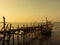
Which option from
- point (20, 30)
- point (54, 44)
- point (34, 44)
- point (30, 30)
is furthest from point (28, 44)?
point (30, 30)

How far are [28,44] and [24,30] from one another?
222 inches

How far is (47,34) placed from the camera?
35.6 m

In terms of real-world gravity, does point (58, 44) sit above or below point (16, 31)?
below

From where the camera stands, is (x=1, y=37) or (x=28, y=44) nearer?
(x=1, y=37)

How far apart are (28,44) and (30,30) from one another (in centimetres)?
836

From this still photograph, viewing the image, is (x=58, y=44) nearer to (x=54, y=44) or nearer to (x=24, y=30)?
(x=54, y=44)

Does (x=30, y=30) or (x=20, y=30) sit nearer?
(x=20, y=30)

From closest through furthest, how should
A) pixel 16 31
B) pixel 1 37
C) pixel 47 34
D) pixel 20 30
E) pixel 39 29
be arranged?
pixel 1 37
pixel 16 31
pixel 20 30
pixel 47 34
pixel 39 29

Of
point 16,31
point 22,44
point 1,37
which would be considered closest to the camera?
point 1,37

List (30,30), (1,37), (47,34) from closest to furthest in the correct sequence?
(1,37) → (30,30) → (47,34)

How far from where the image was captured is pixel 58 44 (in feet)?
73.4

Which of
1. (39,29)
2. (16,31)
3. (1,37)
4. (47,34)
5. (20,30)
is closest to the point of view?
(1,37)

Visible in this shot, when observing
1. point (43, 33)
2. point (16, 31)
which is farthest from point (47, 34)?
point (16, 31)

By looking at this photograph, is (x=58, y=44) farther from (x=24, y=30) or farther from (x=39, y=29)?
(x=39, y=29)
